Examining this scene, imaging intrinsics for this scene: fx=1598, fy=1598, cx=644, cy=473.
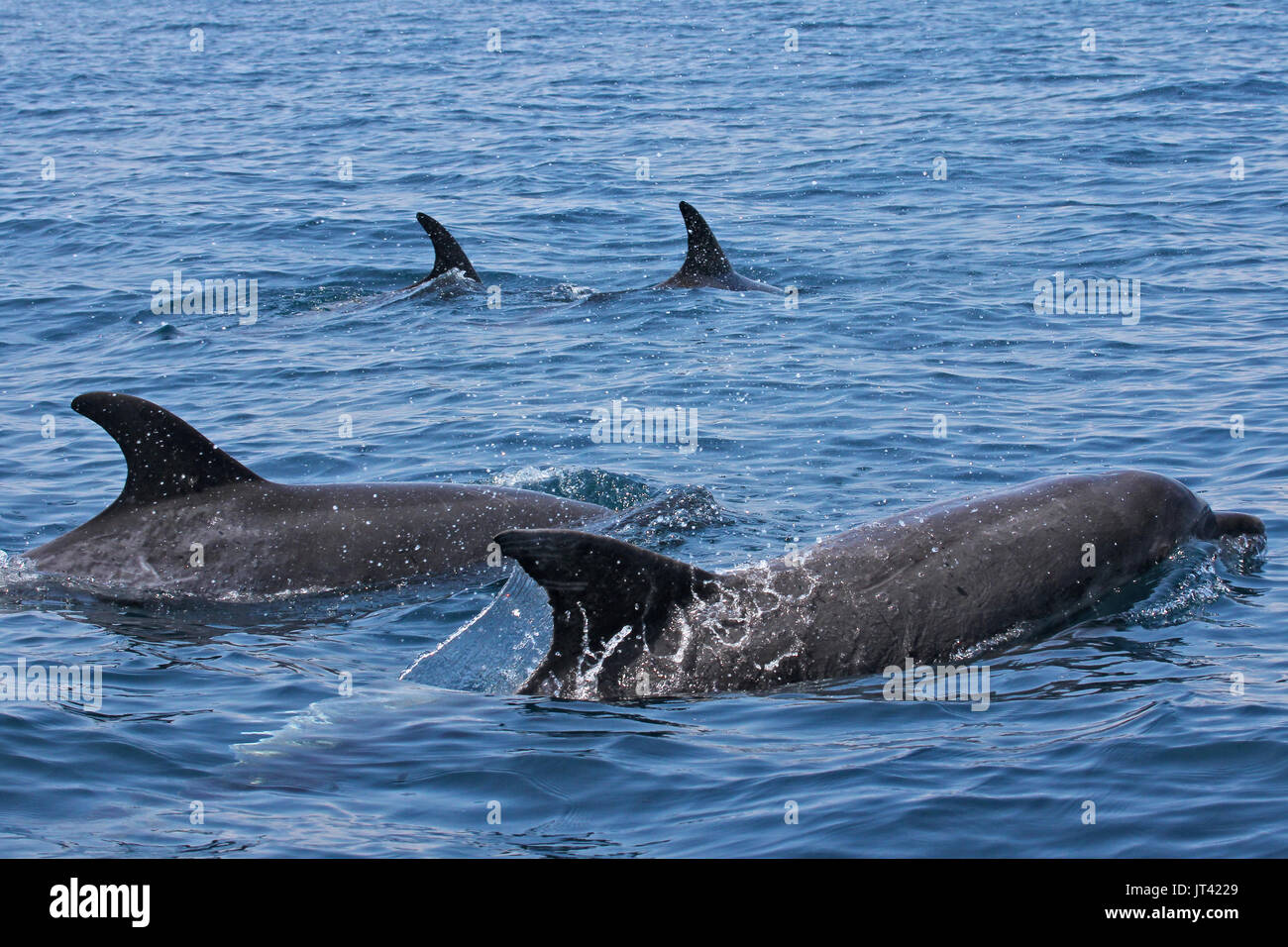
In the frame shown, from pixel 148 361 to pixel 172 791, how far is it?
11.6 metres

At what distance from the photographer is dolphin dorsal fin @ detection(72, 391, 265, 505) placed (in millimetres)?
10078

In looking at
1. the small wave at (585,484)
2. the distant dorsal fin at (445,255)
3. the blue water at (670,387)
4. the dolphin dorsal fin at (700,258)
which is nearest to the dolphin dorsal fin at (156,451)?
the blue water at (670,387)

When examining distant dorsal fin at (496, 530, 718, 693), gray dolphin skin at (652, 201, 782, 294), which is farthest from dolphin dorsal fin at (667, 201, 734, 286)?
distant dorsal fin at (496, 530, 718, 693)

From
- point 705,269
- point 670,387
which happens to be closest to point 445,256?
point 705,269

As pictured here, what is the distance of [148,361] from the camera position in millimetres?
18297

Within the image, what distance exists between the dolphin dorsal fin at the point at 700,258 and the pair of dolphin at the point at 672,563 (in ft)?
33.4

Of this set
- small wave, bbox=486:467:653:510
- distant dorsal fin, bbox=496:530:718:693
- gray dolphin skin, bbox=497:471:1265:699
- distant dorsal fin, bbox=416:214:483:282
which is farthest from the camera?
distant dorsal fin, bbox=416:214:483:282

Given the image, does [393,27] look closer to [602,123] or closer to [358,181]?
[602,123]

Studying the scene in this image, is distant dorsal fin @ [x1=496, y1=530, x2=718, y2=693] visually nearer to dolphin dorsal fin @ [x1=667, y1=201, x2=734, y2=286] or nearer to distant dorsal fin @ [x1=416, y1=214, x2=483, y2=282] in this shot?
dolphin dorsal fin @ [x1=667, y1=201, x2=734, y2=286]

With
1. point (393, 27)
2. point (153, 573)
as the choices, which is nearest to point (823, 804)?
point (153, 573)

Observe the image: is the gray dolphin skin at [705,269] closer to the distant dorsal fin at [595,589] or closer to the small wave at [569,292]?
the small wave at [569,292]

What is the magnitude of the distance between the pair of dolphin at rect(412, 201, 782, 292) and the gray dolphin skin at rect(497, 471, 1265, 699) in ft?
38.9

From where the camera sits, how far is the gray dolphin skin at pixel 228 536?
1058cm

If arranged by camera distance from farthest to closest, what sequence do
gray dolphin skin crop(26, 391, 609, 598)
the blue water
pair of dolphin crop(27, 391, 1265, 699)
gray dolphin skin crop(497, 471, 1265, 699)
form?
gray dolphin skin crop(26, 391, 609, 598) < pair of dolphin crop(27, 391, 1265, 699) < gray dolphin skin crop(497, 471, 1265, 699) < the blue water
